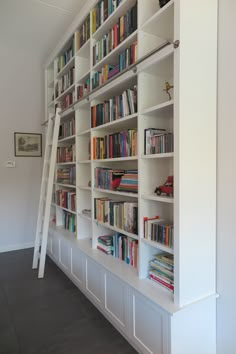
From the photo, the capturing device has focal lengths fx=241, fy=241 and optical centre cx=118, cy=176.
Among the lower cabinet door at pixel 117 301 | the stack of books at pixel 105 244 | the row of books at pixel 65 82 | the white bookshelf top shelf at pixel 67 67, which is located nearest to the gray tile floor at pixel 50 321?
the lower cabinet door at pixel 117 301

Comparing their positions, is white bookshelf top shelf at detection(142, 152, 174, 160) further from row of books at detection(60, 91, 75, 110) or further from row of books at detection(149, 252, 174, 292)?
row of books at detection(60, 91, 75, 110)

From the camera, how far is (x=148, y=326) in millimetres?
1559

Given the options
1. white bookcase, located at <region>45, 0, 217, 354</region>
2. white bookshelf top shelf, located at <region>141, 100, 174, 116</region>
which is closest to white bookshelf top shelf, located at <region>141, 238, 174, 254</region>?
white bookcase, located at <region>45, 0, 217, 354</region>

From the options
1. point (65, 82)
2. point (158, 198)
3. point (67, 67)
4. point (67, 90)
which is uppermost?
point (67, 67)

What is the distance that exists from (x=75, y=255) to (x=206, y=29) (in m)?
Answer: 2.32

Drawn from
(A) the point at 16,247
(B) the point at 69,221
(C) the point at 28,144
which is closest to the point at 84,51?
(C) the point at 28,144

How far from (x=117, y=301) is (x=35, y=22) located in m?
3.14

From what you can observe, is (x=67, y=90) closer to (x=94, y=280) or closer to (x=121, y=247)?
(x=121, y=247)

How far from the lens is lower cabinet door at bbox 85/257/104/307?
211cm

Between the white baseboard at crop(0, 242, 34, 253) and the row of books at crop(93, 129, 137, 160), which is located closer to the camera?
the row of books at crop(93, 129, 137, 160)

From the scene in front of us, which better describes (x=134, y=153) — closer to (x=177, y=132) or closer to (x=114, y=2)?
(x=177, y=132)

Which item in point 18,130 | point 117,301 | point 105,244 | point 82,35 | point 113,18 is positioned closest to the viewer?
point 117,301

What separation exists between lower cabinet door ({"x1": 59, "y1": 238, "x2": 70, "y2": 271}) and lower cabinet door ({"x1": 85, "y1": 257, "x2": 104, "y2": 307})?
51 cm

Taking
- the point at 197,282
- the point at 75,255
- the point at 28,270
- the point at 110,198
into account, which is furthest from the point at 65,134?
the point at 197,282
